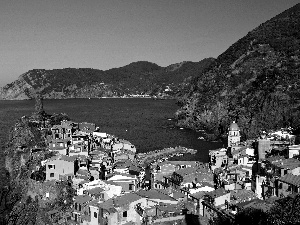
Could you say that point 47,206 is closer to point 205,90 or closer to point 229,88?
point 229,88

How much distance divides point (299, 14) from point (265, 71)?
2884 centimetres

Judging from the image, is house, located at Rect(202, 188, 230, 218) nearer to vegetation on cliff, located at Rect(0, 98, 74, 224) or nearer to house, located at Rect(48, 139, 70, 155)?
vegetation on cliff, located at Rect(0, 98, 74, 224)

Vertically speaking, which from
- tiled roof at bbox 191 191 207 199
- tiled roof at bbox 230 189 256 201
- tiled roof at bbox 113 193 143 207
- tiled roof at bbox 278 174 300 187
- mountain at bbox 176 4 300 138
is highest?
mountain at bbox 176 4 300 138

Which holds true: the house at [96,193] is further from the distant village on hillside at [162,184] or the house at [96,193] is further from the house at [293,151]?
the house at [293,151]

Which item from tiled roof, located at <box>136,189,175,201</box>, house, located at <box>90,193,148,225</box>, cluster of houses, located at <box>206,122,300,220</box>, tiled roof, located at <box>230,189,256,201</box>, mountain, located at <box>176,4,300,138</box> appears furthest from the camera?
mountain, located at <box>176,4,300,138</box>

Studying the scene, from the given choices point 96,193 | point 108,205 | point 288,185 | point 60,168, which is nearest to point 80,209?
point 96,193

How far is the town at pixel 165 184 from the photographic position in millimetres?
16703

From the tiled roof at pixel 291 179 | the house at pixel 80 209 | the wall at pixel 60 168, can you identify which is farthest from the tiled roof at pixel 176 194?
the wall at pixel 60 168

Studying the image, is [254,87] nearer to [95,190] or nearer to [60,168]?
[60,168]

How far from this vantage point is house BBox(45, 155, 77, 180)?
23688 millimetres

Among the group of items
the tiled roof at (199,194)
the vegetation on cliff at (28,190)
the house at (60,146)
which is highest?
the house at (60,146)

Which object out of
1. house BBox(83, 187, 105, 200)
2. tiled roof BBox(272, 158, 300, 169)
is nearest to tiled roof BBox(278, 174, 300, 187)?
tiled roof BBox(272, 158, 300, 169)

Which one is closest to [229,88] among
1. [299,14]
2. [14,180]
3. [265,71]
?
[265,71]

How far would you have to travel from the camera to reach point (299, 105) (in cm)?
5159
